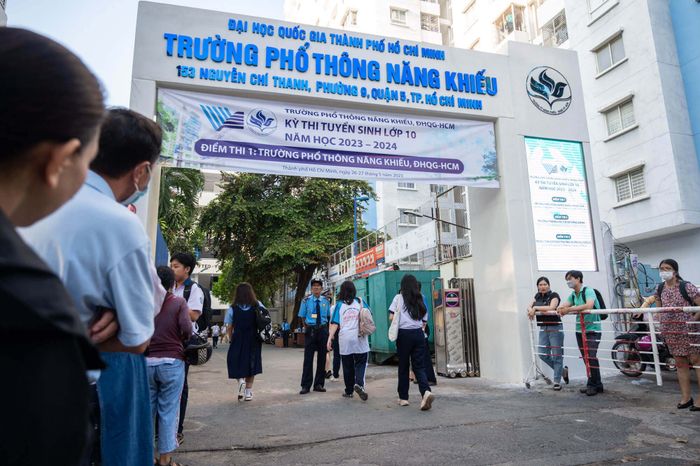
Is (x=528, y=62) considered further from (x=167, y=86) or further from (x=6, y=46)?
(x=6, y=46)

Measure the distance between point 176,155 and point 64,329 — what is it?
6.51m

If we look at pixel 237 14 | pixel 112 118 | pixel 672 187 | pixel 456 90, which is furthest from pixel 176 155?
pixel 672 187

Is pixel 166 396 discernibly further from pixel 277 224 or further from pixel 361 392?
pixel 277 224

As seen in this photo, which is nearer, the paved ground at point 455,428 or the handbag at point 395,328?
the paved ground at point 455,428

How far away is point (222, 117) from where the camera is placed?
7.19 m

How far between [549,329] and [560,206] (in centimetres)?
228

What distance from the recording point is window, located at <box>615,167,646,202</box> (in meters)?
16.6

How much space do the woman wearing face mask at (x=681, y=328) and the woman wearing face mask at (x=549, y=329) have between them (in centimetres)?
175

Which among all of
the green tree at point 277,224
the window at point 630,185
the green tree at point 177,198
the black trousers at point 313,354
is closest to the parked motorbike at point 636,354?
the black trousers at point 313,354

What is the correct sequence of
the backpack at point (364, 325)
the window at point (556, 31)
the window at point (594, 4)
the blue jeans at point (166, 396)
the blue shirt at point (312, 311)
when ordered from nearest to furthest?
the blue jeans at point (166, 396)
the backpack at point (364, 325)
the blue shirt at point (312, 311)
the window at point (594, 4)
the window at point (556, 31)

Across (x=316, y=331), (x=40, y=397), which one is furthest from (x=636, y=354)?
(x=40, y=397)

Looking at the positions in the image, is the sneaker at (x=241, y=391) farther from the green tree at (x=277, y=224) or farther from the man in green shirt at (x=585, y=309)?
the green tree at (x=277, y=224)

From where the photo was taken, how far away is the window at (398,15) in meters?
32.5

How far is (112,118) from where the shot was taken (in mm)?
1655
